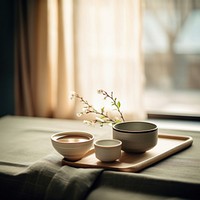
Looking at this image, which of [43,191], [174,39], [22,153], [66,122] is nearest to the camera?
[43,191]

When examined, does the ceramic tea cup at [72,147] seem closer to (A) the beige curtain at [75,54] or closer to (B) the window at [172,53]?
(A) the beige curtain at [75,54]

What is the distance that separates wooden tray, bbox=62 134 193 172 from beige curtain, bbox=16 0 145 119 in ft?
5.44

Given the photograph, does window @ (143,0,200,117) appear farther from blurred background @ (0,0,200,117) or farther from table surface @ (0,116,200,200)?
table surface @ (0,116,200,200)

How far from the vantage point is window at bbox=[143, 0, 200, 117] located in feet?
18.6

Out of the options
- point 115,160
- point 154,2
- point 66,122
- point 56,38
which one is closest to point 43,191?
point 115,160

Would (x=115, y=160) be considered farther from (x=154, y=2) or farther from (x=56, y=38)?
(x=154, y=2)

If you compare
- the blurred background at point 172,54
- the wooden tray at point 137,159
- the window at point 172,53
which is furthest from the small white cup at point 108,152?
the window at point 172,53

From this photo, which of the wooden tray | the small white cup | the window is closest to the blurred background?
the window

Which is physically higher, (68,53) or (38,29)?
(38,29)

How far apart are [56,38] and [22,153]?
6.50ft

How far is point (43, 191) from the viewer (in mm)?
1229

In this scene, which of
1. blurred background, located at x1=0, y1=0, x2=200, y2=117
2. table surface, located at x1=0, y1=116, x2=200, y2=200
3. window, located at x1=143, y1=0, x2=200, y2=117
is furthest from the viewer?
window, located at x1=143, y1=0, x2=200, y2=117

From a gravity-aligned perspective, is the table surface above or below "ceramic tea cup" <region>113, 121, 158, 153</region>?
below

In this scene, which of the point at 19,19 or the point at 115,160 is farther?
the point at 19,19
